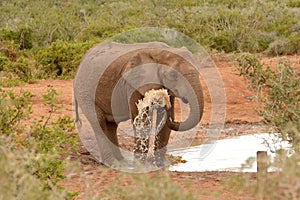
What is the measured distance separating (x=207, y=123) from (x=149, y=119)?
4981 mm

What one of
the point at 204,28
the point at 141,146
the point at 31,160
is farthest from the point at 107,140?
the point at 204,28

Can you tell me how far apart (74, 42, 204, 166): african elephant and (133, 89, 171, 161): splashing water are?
9 cm

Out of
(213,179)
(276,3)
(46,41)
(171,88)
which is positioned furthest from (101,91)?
(276,3)

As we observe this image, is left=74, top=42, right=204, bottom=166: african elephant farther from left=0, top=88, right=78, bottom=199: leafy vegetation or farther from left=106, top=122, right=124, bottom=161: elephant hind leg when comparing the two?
left=0, top=88, right=78, bottom=199: leafy vegetation

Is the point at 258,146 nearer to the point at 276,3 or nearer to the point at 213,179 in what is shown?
the point at 213,179

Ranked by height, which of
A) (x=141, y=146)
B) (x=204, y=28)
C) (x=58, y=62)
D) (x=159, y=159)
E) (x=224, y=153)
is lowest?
(x=204, y=28)

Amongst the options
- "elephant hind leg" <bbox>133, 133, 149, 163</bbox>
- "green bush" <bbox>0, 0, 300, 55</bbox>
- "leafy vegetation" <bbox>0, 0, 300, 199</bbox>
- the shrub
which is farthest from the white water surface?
"green bush" <bbox>0, 0, 300, 55</bbox>

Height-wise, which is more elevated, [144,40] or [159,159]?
[159,159]

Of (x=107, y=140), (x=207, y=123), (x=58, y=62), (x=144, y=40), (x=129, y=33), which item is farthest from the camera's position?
(x=58, y=62)

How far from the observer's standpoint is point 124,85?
27.0 ft

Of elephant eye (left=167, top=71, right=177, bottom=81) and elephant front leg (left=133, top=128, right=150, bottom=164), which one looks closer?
elephant eye (left=167, top=71, right=177, bottom=81)

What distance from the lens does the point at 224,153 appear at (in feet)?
31.8

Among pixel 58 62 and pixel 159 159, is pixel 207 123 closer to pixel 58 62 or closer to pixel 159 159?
pixel 159 159

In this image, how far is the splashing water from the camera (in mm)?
7656
